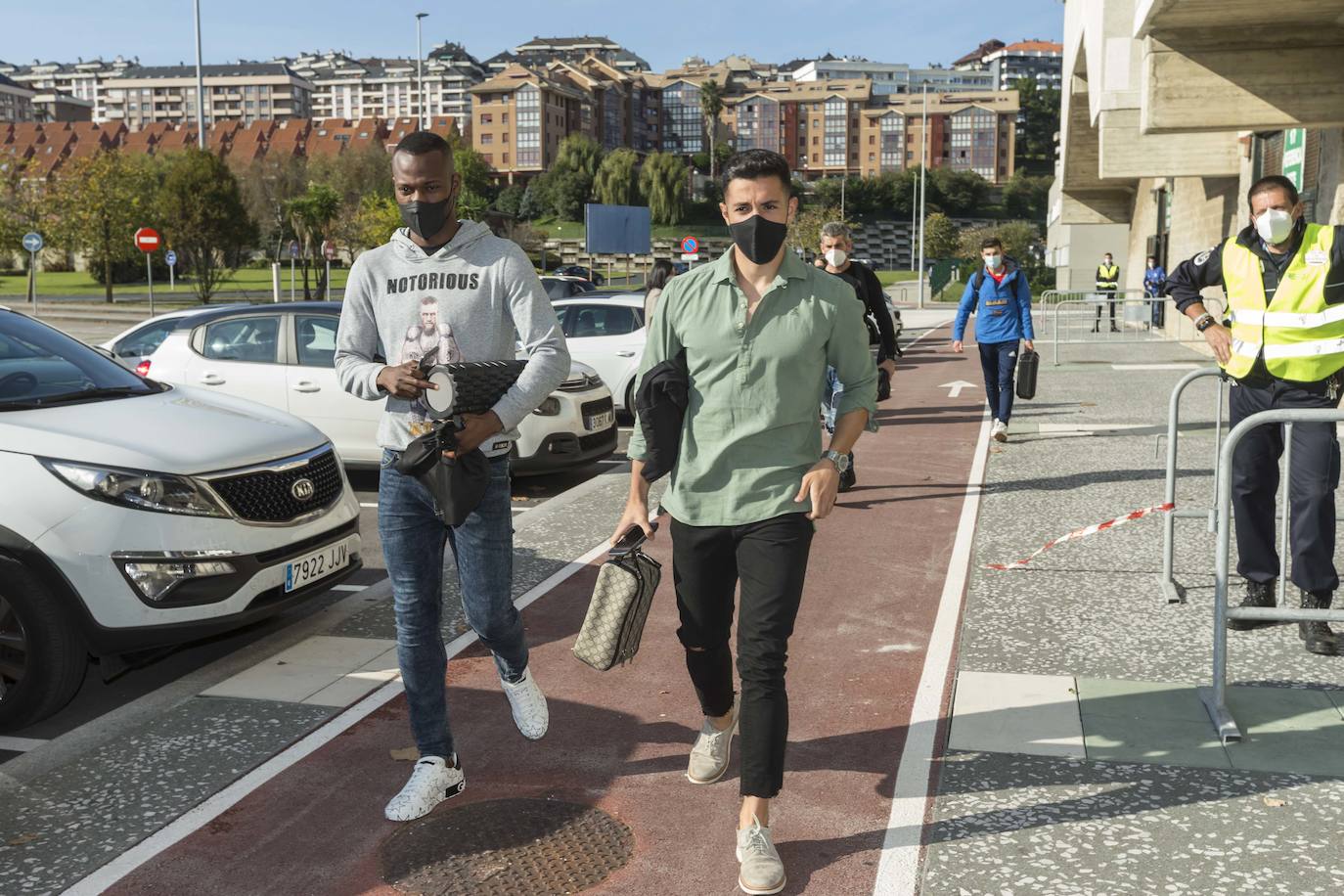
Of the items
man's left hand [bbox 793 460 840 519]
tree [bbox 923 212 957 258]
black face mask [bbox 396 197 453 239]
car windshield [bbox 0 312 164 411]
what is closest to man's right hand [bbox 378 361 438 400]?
black face mask [bbox 396 197 453 239]

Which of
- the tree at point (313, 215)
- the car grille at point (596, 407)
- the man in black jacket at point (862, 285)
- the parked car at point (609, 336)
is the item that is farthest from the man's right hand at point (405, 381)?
the tree at point (313, 215)

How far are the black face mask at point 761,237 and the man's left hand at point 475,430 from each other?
844mm

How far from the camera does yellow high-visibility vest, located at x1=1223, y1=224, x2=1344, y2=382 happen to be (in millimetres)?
5387

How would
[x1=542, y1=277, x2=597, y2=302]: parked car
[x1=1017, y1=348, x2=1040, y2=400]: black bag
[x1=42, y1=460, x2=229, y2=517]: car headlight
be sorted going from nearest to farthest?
[x1=42, y1=460, x2=229, y2=517]: car headlight, [x1=1017, y1=348, x2=1040, y2=400]: black bag, [x1=542, y1=277, x2=597, y2=302]: parked car

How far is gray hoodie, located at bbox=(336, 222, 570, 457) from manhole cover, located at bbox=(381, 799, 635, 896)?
3.57 ft

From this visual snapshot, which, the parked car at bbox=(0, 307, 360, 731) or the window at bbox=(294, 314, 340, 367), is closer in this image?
the parked car at bbox=(0, 307, 360, 731)

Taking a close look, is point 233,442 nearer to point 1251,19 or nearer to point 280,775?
point 280,775

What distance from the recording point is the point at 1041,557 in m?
7.05

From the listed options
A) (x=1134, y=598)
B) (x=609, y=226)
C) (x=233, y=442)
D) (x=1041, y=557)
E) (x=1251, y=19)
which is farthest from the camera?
(x=609, y=226)

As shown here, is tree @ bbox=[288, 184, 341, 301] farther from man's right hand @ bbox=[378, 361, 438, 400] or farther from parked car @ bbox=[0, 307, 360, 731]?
man's right hand @ bbox=[378, 361, 438, 400]

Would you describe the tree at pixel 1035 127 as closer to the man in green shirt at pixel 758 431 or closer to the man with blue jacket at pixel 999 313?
the man with blue jacket at pixel 999 313

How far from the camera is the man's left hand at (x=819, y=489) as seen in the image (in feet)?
10.7

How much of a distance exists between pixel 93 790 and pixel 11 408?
1.84 meters

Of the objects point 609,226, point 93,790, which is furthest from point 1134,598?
point 609,226
